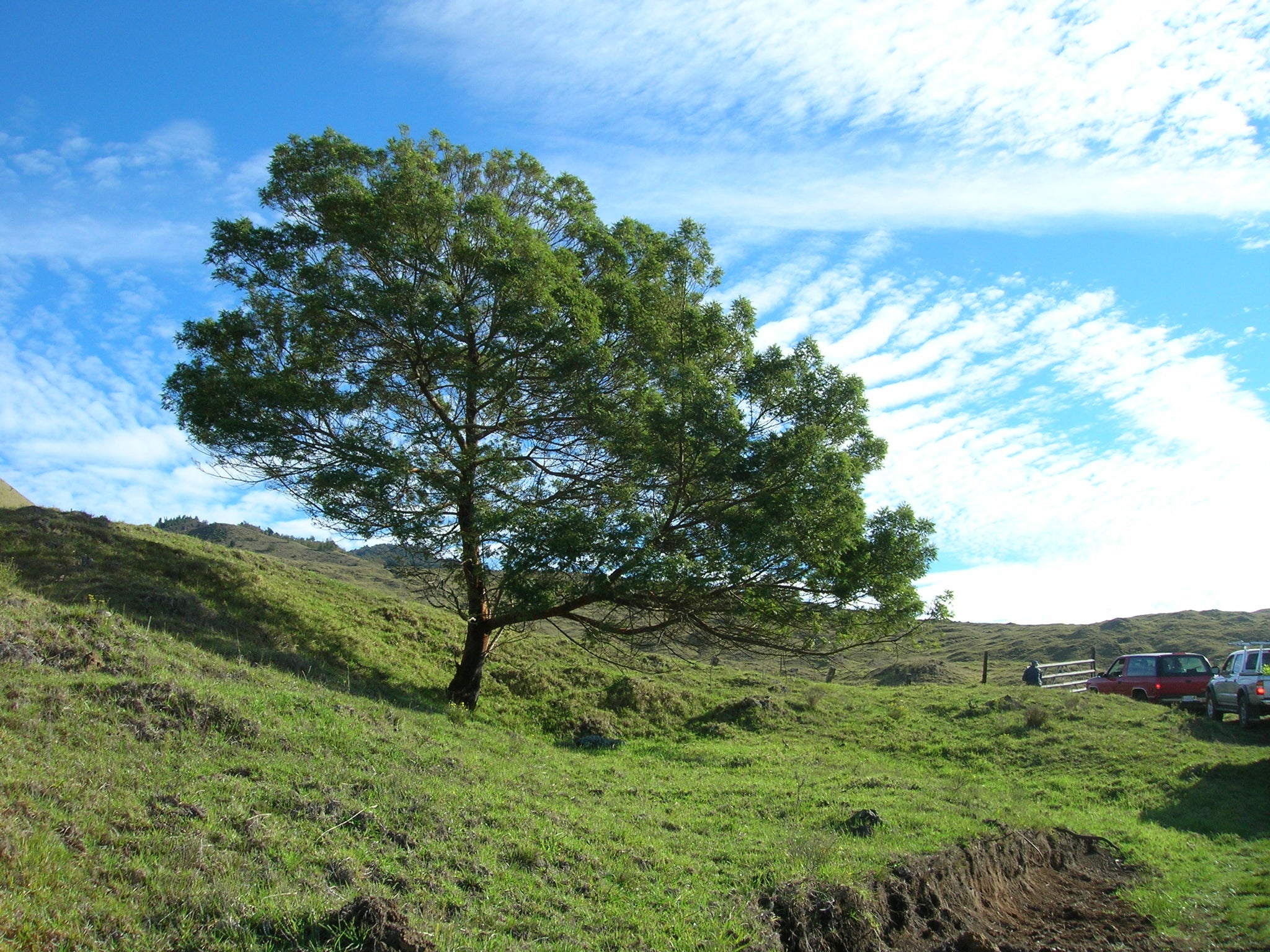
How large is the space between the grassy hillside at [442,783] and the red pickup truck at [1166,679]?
2.40 m

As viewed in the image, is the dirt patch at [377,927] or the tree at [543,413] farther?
the tree at [543,413]

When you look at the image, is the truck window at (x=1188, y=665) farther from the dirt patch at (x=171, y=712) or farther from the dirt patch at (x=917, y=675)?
the dirt patch at (x=171, y=712)

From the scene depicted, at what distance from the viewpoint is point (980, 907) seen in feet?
25.5

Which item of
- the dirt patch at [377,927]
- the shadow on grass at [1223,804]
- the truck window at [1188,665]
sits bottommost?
the shadow on grass at [1223,804]

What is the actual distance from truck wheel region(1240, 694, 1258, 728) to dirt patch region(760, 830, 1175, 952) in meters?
10.3

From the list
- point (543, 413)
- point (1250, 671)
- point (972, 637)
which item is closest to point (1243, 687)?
point (1250, 671)

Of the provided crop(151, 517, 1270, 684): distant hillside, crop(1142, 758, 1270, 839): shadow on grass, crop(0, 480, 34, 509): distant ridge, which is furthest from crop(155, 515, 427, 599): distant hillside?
crop(1142, 758, 1270, 839): shadow on grass

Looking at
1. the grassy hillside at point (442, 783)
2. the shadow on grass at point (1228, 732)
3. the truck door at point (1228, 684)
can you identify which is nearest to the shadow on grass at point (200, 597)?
the grassy hillside at point (442, 783)

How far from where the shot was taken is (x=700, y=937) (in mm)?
5812

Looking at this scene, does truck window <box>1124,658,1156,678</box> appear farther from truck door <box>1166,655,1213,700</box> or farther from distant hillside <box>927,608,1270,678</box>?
distant hillside <box>927,608,1270,678</box>

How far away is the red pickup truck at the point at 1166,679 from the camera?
21.1 m

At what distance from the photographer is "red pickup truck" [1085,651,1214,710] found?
69.4ft

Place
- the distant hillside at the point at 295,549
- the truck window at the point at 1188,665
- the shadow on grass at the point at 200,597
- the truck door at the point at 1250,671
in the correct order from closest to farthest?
the shadow on grass at the point at 200,597 < the truck door at the point at 1250,671 < the truck window at the point at 1188,665 < the distant hillside at the point at 295,549

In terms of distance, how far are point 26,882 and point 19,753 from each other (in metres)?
1.96
